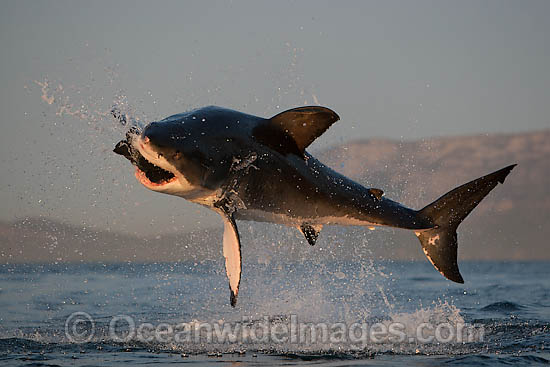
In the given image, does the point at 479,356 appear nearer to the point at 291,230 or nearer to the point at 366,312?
the point at 291,230

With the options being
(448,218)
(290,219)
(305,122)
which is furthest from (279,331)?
(305,122)

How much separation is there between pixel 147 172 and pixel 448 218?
17.2 feet

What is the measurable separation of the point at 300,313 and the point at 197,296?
24.6 ft

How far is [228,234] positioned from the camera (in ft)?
28.7

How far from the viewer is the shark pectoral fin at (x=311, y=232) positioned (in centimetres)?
984

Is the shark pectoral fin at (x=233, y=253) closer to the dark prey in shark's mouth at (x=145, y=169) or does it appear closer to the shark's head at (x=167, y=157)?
the shark's head at (x=167, y=157)

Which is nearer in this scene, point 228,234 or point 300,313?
point 228,234

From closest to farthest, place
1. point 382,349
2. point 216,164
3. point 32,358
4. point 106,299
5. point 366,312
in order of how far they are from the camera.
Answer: point 216,164, point 32,358, point 382,349, point 366,312, point 106,299

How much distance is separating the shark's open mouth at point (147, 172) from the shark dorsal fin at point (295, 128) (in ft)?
4.68

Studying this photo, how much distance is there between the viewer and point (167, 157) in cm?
756

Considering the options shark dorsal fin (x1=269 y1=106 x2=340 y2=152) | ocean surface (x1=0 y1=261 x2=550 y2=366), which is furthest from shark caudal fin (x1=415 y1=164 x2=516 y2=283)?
shark dorsal fin (x1=269 y1=106 x2=340 y2=152)

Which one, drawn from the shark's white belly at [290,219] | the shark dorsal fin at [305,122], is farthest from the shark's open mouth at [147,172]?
the shark dorsal fin at [305,122]

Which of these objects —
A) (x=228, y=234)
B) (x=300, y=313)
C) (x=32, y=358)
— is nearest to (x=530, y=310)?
(x=300, y=313)

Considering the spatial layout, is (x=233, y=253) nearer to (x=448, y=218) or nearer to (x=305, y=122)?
(x=305, y=122)
